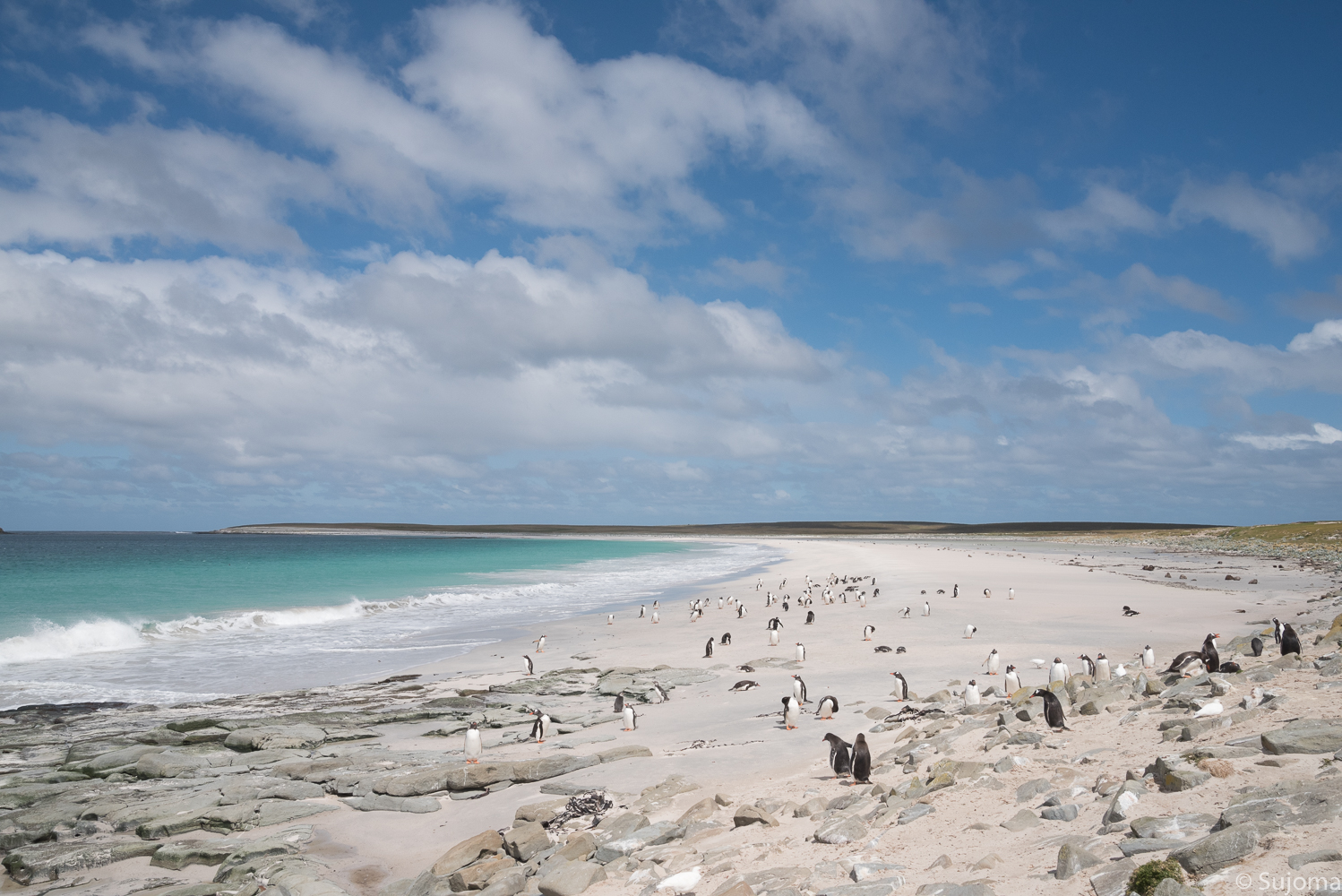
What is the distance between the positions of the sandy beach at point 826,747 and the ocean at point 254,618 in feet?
11.7

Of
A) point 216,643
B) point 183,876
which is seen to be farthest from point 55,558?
point 183,876

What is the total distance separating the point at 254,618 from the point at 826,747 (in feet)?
92.4

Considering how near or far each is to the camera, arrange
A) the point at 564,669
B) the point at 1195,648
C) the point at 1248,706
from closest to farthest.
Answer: the point at 1248,706 → the point at 1195,648 → the point at 564,669

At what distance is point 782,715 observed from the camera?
521 inches

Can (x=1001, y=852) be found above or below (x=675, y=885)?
above

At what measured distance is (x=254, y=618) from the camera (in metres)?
30.6

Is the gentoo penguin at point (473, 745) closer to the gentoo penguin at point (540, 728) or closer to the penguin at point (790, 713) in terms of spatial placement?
the gentoo penguin at point (540, 728)

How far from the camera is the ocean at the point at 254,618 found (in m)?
19.8

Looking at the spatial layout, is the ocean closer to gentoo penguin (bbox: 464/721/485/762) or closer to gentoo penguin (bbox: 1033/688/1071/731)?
gentoo penguin (bbox: 464/721/485/762)

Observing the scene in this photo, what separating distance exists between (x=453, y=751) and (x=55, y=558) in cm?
8529

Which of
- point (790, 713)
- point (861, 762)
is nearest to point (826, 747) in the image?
point (790, 713)

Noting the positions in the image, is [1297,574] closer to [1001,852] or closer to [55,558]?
[1001,852]

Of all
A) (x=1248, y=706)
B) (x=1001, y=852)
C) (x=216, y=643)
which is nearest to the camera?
(x=1001, y=852)

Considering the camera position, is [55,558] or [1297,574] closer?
[1297,574]
